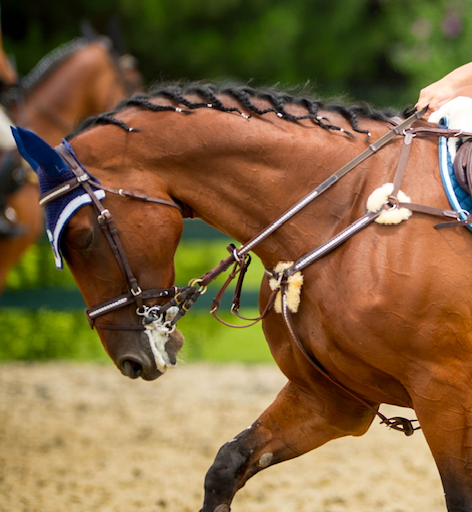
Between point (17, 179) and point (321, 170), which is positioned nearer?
point (321, 170)

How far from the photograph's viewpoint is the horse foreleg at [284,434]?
2881 mm

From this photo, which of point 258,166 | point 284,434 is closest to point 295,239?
point 258,166

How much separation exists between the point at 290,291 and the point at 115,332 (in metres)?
0.68

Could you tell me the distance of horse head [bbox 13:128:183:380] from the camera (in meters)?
2.65

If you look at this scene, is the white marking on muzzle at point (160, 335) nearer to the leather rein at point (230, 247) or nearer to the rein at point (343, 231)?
the leather rein at point (230, 247)

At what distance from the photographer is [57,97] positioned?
712 cm

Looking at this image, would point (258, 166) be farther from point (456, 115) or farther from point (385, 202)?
point (456, 115)

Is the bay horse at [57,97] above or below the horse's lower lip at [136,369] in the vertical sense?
above

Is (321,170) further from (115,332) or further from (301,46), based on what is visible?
(301,46)

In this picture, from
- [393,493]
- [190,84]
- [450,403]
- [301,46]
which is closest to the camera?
[450,403]

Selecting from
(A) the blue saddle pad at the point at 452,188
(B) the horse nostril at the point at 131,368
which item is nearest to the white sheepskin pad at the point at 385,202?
(A) the blue saddle pad at the point at 452,188

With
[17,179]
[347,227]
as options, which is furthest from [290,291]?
[17,179]

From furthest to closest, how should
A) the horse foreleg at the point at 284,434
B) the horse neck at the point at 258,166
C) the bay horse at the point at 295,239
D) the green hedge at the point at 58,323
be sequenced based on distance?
the green hedge at the point at 58,323 → the horse foreleg at the point at 284,434 → the horse neck at the point at 258,166 → the bay horse at the point at 295,239

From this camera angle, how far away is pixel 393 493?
4.38 metres
